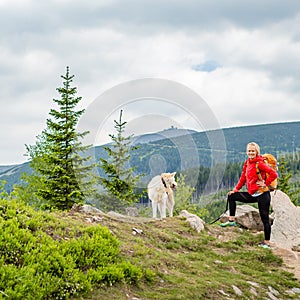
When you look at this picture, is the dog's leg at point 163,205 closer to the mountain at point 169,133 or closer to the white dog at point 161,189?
the white dog at point 161,189

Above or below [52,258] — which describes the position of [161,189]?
above

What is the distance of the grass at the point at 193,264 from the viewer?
6.60 metres

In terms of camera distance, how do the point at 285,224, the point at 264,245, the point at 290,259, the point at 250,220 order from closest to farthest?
1. the point at 290,259
2. the point at 264,245
3. the point at 285,224
4. the point at 250,220

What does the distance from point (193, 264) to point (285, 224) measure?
665 centimetres

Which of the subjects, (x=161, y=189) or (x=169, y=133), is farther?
(x=161, y=189)

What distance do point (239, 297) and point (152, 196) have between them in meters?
6.68

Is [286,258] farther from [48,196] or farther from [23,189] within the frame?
[23,189]

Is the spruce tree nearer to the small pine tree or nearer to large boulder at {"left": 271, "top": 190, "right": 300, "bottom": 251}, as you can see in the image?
the small pine tree

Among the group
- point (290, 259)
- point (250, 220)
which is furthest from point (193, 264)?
point (250, 220)

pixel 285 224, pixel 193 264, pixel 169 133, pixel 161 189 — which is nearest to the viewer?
pixel 193 264

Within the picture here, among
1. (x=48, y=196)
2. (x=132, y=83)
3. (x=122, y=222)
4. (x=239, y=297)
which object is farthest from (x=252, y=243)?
(x=48, y=196)

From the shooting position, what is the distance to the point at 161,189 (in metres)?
13.5

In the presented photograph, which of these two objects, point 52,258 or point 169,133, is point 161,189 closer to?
point 169,133

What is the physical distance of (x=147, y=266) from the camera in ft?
23.9
